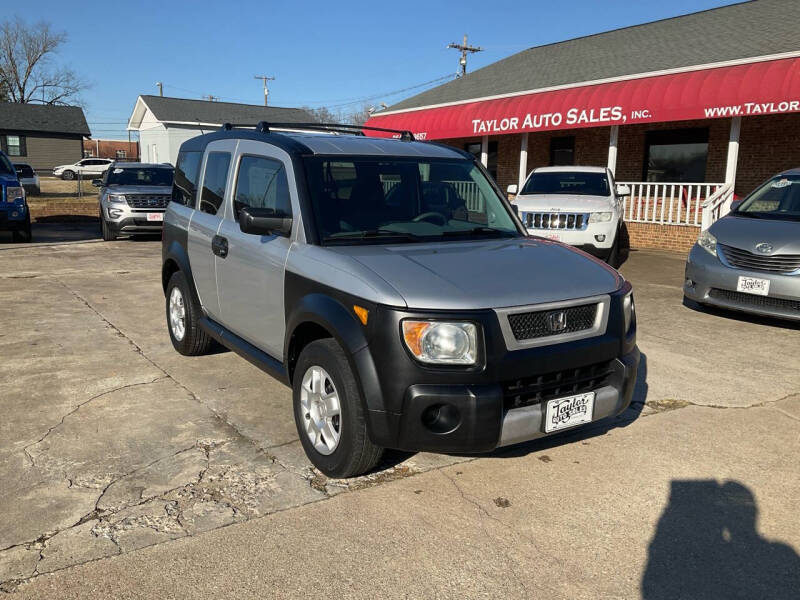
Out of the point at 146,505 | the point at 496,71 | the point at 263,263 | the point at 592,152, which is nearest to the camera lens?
the point at 146,505

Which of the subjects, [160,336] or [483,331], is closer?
[483,331]

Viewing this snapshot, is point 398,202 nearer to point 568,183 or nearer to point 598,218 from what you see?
point 598,218

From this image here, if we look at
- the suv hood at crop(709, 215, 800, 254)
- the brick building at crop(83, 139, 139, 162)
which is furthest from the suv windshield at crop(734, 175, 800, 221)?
the brick building at crop(83, 139, 139, 162)

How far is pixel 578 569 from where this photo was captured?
9.31ft

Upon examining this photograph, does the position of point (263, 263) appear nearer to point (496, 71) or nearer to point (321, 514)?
point (321, 514)

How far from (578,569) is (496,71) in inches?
872

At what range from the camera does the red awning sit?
1255 cm

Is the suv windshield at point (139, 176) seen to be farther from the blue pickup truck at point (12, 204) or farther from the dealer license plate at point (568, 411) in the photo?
the dealer license plate at point (568, 411)

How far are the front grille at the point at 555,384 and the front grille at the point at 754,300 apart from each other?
4.29m

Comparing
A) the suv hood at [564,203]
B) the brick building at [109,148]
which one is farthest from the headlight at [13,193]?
the brick building at [109,148]

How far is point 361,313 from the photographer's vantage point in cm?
321

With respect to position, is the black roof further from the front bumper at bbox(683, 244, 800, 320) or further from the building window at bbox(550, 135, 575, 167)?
the front bumper at bbox(683, 244, 800, 320)

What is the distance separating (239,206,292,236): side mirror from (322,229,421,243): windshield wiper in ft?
0.95

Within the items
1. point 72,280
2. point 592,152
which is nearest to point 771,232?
point 72,280
